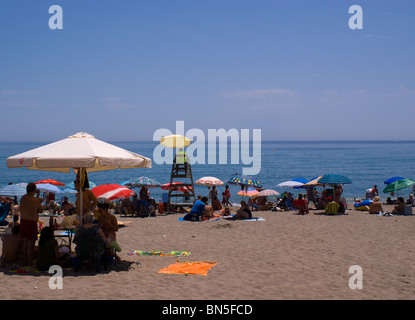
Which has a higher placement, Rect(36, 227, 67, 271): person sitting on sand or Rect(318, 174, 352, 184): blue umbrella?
Rect(318, 174, 352, 184): blue umbrella

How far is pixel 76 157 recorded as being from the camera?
23.3 feet

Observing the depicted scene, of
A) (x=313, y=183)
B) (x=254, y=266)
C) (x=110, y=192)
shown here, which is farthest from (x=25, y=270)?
(x=313, y=183)

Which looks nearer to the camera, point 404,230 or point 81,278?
point 81,278

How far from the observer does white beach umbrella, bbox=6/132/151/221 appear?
7043 millimetres

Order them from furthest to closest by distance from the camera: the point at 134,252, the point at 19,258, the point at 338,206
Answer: the point at 338,206 < the point at 134,252 < the point at 19,258

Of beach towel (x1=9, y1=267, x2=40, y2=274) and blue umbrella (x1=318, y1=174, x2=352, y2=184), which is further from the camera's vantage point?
blue umbrella (x1=318, y1=174, x2=352, y2=184)

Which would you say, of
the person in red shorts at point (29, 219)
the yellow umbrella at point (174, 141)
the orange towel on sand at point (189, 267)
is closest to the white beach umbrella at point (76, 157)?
the person in red shorts at point (29, 219)

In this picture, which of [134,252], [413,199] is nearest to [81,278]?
[134,252]

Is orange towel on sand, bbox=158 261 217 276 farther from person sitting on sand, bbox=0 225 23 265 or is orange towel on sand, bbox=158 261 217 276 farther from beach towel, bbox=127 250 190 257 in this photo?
person sitting on sand, bbox=0 225 23 265

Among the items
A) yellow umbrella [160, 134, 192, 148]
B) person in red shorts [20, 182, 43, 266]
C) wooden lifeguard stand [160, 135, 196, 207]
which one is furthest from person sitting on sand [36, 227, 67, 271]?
yellow umbrella [160, 134, 192, 148]

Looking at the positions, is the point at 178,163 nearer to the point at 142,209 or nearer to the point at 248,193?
the point at 142,209

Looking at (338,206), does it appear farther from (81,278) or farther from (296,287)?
(81,278)
